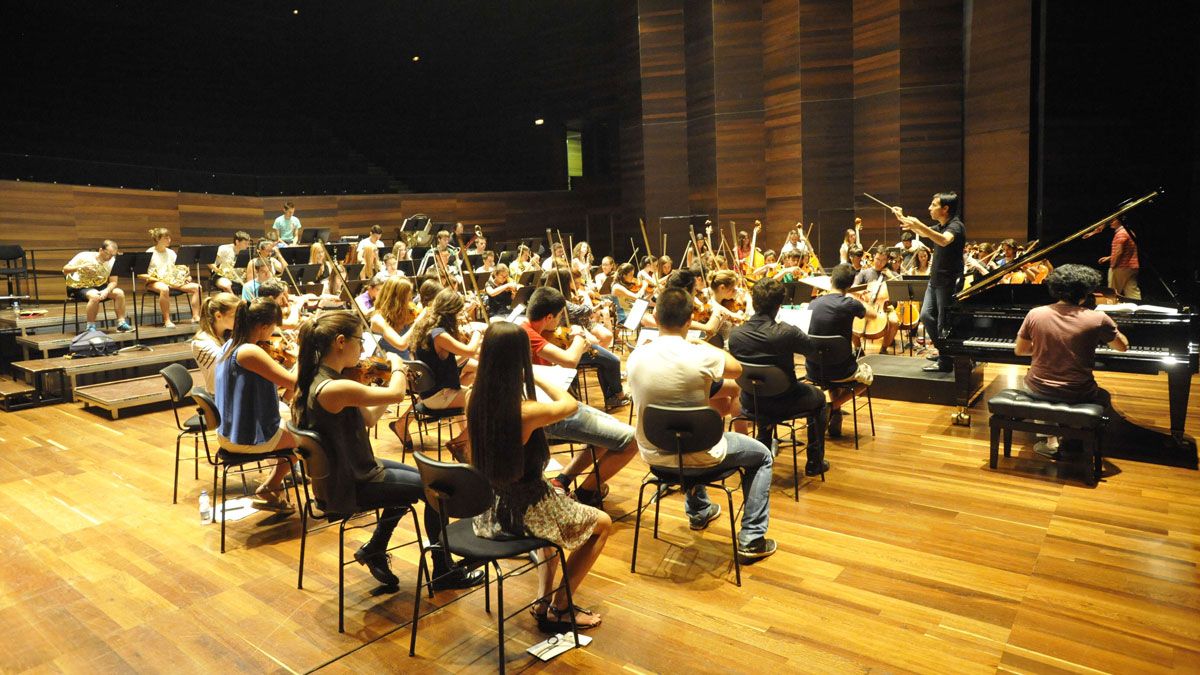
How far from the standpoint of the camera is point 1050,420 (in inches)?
181

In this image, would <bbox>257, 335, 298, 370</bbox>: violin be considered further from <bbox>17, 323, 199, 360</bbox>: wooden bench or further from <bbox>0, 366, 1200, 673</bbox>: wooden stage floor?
<bbox>17, 323, 199, 360</bbox>: wooden bench

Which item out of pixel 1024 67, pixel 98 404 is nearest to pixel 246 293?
pixel 98 404

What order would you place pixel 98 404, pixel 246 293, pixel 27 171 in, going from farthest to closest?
pixel 27 171
pixel 246 293
pixel 98 404

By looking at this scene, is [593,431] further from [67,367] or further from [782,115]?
[782,115]

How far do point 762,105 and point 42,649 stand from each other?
1419 cm

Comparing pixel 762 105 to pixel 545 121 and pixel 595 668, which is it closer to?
pixel 545 121

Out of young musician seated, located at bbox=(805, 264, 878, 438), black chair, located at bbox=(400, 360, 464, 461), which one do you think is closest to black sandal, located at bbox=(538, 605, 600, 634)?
black chair, located at bbox=(400, 360, 464, 461)

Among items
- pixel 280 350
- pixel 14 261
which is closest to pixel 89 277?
pixel 14 261

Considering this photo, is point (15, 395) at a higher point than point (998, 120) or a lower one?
lower

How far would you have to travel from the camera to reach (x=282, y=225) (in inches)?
474

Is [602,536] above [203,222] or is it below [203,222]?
below

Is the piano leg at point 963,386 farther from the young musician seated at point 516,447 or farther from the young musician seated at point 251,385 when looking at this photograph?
the young musician seated at point 251,385

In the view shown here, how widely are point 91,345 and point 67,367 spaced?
71 centimetres

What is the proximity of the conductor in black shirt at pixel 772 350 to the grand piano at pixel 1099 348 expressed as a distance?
5.24ft
